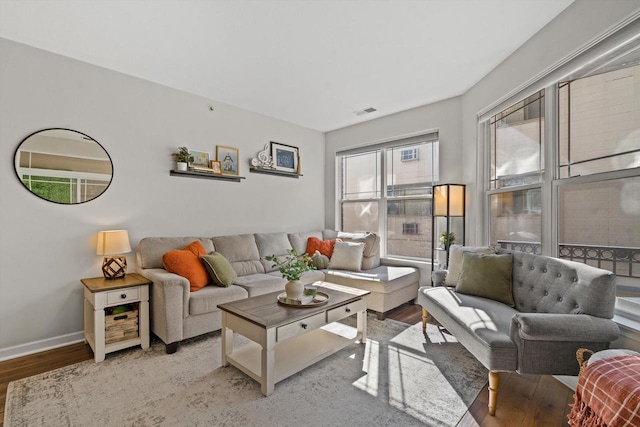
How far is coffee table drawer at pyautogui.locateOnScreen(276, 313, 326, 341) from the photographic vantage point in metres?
2.04

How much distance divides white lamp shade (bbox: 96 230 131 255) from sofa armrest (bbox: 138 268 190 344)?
1.53 feet

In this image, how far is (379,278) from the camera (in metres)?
3.53

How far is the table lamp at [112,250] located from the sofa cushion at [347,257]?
246 cm

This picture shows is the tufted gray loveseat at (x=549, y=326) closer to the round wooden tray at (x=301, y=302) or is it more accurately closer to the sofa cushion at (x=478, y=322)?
the sofa cushion at (x=478, y=322)

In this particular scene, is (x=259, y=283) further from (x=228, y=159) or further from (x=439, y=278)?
(x=439, y=278)

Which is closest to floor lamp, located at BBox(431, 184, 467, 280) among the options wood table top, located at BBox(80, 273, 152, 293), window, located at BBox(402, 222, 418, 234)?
window, located at BBox(402, 222, 418, 234)

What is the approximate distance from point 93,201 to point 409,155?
13.1 feet

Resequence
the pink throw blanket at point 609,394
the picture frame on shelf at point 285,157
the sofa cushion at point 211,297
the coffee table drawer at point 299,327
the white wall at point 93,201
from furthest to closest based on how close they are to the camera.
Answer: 1. the picture frame on shelf at point 285,157
2. the sofa cushion at point 211,297
3. the white wall at point 93,201
4. the coffee table drawer at point 299,327
5. the pink throw blanket at point 609,394

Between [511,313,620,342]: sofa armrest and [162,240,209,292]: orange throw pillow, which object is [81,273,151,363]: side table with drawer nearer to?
[162,240,209,292]: orange throw pillow

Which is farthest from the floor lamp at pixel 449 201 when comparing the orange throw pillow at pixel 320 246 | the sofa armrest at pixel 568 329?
the sofa armrest at pixel 568 329

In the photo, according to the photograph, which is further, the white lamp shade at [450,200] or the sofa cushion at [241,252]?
the sofa cushion at [241,252]

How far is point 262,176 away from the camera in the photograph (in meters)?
4.44

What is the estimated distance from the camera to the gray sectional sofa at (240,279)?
260 centimetres

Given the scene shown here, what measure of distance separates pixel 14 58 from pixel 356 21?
296 cm
